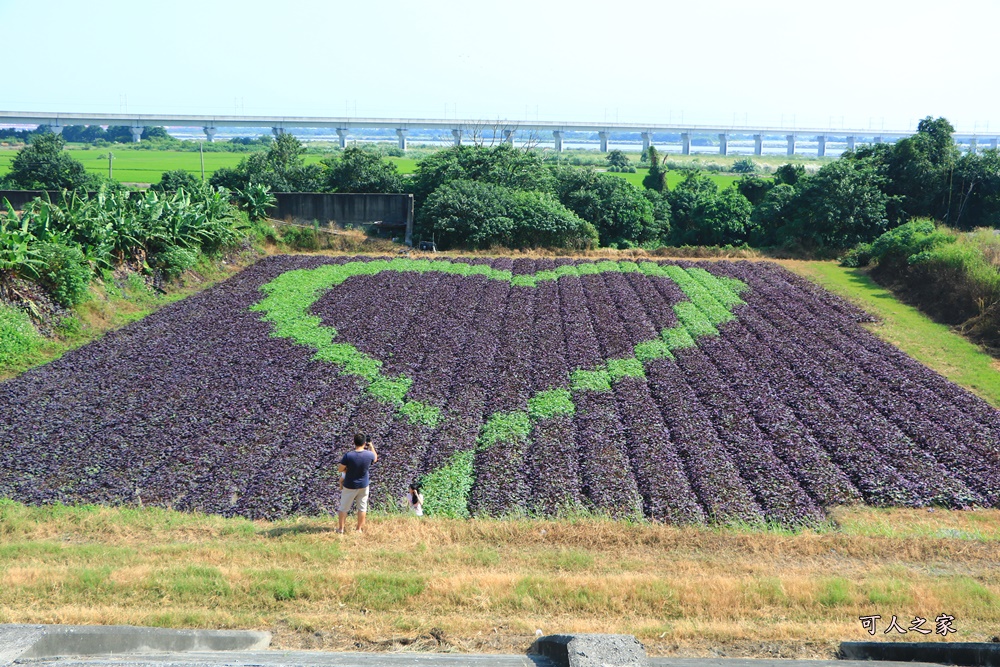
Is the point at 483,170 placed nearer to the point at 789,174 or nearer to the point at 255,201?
the point at 255,201

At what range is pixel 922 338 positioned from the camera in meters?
21.8

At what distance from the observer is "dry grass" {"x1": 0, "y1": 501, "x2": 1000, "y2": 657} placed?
27.9 feet

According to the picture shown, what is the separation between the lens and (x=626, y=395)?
54.2 feet

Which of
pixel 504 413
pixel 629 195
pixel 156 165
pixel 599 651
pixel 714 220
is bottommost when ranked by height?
pixel 504 413

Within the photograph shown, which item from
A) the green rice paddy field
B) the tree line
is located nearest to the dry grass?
the tree line

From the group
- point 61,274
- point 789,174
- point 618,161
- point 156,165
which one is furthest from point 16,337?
point 618,161

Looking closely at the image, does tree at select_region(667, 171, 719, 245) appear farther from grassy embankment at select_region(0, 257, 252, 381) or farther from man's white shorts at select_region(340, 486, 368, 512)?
man's white shorts at select_region(340, 486, 368, 512)

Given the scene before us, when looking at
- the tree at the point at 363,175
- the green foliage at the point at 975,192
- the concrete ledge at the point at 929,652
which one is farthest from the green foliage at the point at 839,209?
the concrete ledge at the point at 929,652

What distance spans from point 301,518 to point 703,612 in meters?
5.96

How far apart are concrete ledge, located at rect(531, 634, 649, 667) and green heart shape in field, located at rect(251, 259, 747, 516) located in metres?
→ 4.78

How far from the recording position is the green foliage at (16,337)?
17828mm

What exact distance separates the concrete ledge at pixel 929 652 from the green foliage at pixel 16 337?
58.8ft

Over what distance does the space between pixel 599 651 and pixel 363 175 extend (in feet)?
119

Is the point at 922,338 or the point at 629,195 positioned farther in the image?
the point at 629,195
